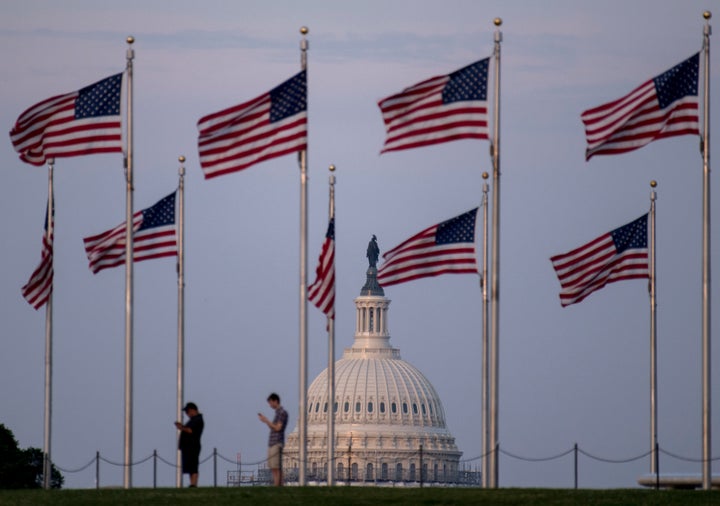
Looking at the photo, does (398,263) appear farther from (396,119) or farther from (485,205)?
(396,119)

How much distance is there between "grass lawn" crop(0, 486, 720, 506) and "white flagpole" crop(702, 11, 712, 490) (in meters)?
2.63

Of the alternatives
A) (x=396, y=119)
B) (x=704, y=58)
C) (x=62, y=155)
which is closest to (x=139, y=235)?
(x=62, y=155)

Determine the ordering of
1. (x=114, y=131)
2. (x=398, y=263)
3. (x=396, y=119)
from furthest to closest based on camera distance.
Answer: (x=398, y=263), (x=114, y=131), (x=396, y=119)

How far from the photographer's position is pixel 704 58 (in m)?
67.6

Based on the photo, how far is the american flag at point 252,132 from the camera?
2665 inches

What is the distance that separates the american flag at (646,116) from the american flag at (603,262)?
9.96 m

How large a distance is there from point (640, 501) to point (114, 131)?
18.6m

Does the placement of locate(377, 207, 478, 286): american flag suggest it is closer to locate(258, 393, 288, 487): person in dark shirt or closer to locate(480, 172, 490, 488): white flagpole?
locate(480, 172, 490, 488): white flagpole

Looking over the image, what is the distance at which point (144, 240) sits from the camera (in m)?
77.9

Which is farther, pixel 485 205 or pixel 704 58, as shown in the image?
pixel 485 205

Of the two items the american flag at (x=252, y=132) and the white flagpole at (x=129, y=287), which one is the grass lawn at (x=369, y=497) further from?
the american flag at (x=252, y=132)

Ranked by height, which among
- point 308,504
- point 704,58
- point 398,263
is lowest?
point 308,504

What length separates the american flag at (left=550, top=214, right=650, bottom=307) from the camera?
3019 inches

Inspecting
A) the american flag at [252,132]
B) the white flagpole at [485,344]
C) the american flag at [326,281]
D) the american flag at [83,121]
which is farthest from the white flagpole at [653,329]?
the american flag at [83,121]
